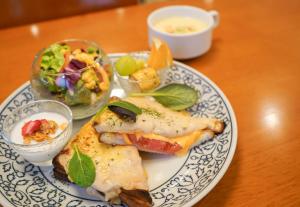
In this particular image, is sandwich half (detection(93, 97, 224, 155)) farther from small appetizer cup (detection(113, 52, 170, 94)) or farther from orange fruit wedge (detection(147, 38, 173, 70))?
orange fruit wedge (detection(147, 38, 173, 70))

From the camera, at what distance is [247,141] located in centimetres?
122

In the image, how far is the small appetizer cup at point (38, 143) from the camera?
1077mm

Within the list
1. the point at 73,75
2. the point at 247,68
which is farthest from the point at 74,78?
the point at 247,68

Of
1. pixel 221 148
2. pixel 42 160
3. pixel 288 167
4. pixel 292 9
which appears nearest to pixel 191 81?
pixel 221 148

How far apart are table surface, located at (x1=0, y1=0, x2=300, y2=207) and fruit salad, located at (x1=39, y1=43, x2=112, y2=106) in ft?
0.99

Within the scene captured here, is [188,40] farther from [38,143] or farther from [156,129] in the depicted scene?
[38,143]

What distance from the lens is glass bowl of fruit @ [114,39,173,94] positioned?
53.1 inches

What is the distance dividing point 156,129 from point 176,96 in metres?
0.23

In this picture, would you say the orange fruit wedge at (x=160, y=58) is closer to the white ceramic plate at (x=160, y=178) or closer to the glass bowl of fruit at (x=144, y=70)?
the glass bowl of fruit at (x=144, y=70)

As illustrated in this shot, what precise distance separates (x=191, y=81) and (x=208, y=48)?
283mm

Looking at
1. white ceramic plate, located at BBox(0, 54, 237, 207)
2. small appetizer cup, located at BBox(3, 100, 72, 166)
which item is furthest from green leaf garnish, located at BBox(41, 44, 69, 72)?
white ceramic plate, located at BBox(0, 54, 237, 207)

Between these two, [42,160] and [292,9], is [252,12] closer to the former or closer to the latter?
[292,9]

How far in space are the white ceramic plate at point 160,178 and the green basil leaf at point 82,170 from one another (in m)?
0.08

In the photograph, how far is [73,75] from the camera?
1255 mm
